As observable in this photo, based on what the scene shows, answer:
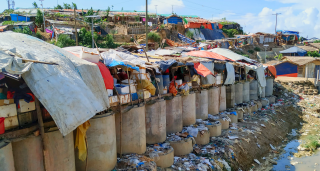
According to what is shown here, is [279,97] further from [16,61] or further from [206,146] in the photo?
[16,61]

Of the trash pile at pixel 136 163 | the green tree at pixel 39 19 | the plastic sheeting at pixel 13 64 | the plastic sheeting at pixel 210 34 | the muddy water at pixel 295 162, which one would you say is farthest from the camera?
the plastic sheeting at pixel 210 34

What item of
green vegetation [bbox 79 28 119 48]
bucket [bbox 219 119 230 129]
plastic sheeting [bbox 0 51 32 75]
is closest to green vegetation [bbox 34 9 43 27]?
green vegetation [bbox 79 28 119 48]

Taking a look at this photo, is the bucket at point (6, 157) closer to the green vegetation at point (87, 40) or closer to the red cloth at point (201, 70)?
the red cloth at point (201, 70)

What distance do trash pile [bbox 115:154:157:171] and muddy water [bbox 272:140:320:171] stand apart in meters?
6.89

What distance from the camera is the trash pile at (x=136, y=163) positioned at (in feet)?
24.2

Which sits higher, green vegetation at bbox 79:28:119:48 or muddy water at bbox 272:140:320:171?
green vegetation at bbox 79:28:119:48

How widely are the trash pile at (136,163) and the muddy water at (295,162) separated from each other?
6.89 meters

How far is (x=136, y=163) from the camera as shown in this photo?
7.55 meters

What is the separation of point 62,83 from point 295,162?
38.3 feet

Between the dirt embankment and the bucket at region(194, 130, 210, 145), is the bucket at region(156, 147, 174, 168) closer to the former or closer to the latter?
the bucket at region(194, 130, 210, 145)

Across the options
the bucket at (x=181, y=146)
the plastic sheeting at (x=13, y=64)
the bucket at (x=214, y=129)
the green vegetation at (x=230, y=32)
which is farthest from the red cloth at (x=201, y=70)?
the green vegetation at (x=230, y=32)

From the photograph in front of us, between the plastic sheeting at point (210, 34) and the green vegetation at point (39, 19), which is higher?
the green vegetation at point (39, 19)

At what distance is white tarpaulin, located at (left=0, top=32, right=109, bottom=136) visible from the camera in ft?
16.3

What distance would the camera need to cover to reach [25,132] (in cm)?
543
